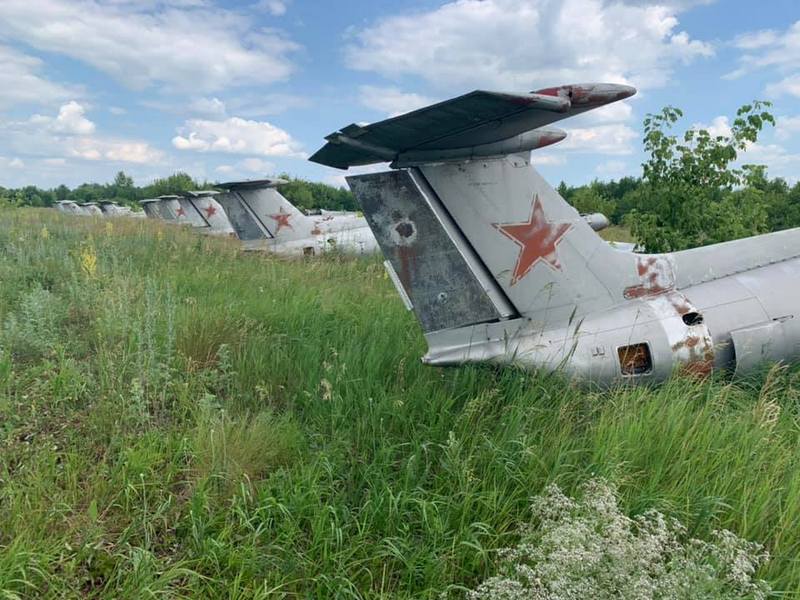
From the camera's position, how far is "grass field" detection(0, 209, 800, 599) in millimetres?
2293

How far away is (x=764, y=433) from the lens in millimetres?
3188

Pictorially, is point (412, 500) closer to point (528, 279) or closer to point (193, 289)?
point (528, 279)

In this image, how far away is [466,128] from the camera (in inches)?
129

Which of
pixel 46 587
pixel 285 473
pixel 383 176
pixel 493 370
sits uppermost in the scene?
pixel 383 176

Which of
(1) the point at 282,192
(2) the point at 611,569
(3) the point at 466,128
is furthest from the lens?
(1) the point at 282,192

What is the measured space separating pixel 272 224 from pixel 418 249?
11.8m

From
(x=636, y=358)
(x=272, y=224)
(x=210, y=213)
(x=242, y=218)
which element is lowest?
(x=636, y=358)

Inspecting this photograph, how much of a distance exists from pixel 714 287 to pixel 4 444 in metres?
5.33

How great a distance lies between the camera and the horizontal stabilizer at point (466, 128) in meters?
2.73

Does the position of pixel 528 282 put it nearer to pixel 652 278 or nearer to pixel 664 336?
pixel 664 336

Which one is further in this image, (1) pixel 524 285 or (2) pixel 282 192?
(2) pixel 282 192

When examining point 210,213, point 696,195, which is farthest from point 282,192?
point 696,195

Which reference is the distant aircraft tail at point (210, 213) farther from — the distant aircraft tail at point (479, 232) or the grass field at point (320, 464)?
the distant aircraft tail at point (479, 232)

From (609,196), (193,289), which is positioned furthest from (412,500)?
(609,196)
